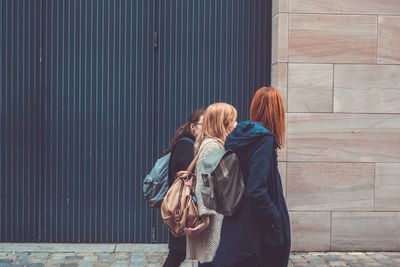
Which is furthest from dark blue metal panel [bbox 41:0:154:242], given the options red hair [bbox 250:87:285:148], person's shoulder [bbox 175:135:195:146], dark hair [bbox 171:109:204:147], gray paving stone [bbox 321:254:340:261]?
red hair [bbox 250:87:285:148]

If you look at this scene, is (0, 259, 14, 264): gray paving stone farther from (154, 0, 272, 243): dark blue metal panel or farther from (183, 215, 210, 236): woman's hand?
(183, 215, 210, 236): woman's hand

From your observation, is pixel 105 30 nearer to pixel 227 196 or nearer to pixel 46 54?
pixel 46 54

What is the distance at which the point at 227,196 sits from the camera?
476 cm

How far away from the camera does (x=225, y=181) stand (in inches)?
188

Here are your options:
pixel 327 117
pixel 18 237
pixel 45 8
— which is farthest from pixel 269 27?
pixel 18 237

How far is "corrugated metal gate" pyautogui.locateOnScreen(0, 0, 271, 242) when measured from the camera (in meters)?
8.42

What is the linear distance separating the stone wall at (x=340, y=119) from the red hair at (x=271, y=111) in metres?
3.27

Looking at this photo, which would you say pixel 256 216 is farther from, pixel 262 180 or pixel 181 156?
pixel 181 156

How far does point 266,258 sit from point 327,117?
367 cm

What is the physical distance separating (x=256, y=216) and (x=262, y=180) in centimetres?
29

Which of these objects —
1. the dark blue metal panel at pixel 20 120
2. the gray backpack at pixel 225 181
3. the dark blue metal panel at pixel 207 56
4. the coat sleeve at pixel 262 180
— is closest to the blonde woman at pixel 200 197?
the gray backpack at pixel 225 181

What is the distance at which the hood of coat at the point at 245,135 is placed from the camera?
15.4ft

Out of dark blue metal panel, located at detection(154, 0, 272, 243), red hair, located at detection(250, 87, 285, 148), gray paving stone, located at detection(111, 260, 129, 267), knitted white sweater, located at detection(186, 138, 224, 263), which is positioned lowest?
gray paving stone, located at detection(111, 260, 129, 267)

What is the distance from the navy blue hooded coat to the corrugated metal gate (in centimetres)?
378
